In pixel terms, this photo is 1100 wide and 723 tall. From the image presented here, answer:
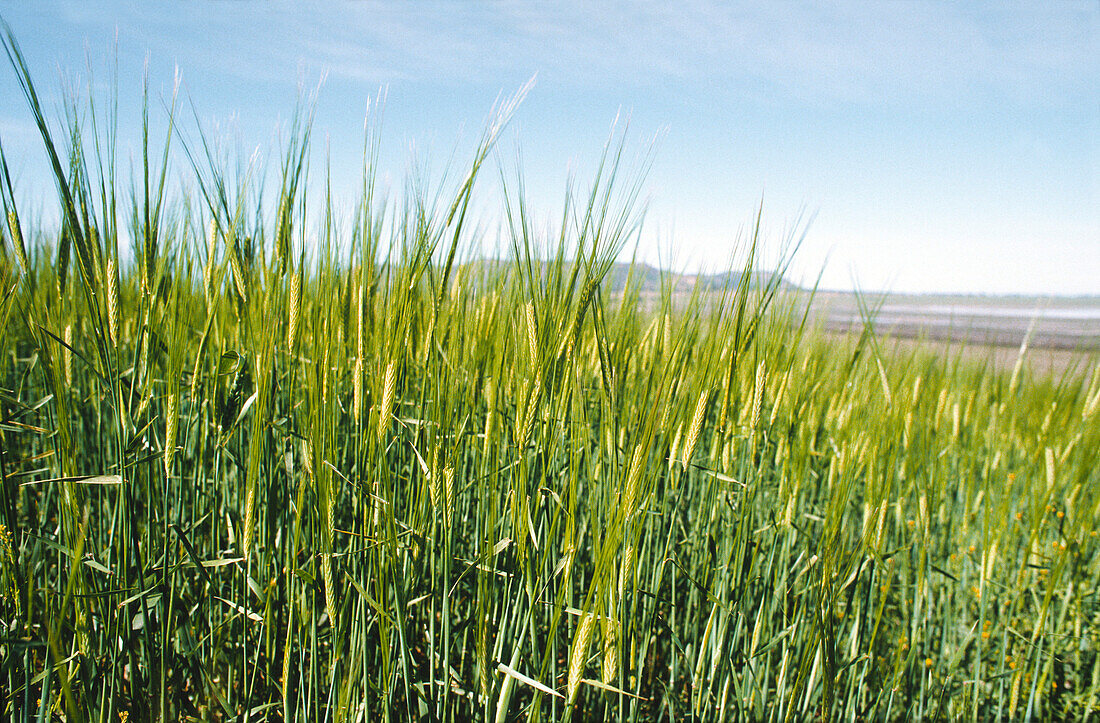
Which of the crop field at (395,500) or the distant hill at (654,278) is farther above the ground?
the distant hill at (654,278)

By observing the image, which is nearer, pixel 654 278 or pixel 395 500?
pixel 395 500

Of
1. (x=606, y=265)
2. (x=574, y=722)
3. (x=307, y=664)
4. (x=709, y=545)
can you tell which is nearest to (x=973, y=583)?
(x=709, y=545)

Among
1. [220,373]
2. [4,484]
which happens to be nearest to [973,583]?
[220,373]

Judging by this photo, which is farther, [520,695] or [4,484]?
[520,695]

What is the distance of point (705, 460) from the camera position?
1.91 m

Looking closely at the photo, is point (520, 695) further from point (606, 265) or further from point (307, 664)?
point (606, 265)

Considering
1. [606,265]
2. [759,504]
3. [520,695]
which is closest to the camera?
[606,265]

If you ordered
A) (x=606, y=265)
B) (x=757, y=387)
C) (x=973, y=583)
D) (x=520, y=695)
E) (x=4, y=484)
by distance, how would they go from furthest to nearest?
(x=973, y=583) < (x=520, y=695) < (x=757, y=387) < (x=606, y=265) < (x=4, y=484)

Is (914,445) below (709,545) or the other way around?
the other way around

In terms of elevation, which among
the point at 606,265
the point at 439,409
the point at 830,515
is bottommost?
the point at 830,515

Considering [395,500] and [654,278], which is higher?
[654,278]

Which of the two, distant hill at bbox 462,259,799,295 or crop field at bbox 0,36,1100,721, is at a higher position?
distant hill at bbox 462,259,799,295

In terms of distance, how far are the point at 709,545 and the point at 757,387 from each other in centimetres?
33

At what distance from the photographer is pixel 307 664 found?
1.18 metres
